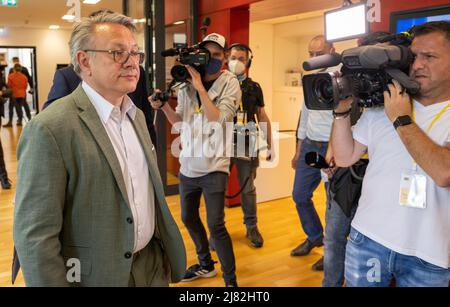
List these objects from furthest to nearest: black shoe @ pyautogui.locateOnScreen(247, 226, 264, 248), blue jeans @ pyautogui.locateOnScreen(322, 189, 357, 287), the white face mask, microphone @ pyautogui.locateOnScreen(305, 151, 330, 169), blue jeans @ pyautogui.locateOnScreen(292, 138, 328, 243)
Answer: black shoe @ pyautogui.locateOnScreen(247, 226, 264, 248) < the white face mask < blue jeans @ pyautogui.locateOnScreen(292, 138, 328, 243) < blue jeans @ pyautogui.locateOnScreen(322, 189, 357, 287) < microphone @ pyautogui.locateOnScreen(305, 151, 330, 169)

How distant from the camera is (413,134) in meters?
1.31

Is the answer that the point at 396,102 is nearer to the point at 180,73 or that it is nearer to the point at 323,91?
the point at 323,91

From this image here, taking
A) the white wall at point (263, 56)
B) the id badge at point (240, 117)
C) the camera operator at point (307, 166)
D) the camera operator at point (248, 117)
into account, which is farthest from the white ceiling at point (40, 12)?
the camera operator at point (307, 166)

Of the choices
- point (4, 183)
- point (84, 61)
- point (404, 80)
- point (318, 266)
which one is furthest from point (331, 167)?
point (4, 183)

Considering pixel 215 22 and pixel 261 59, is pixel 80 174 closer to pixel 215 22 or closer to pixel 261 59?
pixel 215 22

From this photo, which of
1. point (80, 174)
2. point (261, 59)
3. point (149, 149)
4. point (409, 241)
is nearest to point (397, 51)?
point (409, 241)

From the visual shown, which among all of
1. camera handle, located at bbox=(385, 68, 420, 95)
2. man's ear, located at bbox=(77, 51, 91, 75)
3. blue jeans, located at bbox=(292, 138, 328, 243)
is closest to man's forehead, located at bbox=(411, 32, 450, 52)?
camera handle, located at bbox=(385, 68, 420, 95)

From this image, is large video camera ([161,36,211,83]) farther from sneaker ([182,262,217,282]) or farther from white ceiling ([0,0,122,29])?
white ceiling ([0,0,122,29])

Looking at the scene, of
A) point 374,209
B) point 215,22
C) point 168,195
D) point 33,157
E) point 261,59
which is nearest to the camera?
point 33,157

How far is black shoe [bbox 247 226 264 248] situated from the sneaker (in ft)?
2.20

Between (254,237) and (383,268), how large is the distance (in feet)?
7.13

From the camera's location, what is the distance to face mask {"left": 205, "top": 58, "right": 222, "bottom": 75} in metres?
2.39

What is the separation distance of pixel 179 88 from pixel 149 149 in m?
1.17

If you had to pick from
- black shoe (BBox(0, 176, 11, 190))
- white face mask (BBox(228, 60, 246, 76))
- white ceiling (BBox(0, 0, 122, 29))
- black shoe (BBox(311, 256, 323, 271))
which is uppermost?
white ceiling (BBox(0, 0, 122, 29))
